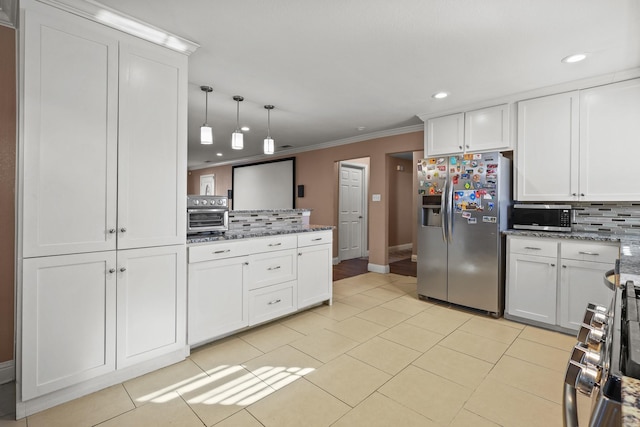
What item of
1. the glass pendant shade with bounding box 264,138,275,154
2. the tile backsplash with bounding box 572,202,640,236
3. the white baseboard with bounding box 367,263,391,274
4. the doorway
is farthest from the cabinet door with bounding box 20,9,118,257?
the doorway

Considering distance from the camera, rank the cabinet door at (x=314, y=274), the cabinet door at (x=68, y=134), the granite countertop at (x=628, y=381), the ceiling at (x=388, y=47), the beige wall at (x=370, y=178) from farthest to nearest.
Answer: the beige wall at (x=370, y=178), the cabinet door at (x=314, y=274), the ceiling at (x=388, y=47), the cabinet door at (x=68, y=134), the granite countertop at (x=628, y=381)

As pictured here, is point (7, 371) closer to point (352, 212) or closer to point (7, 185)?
point (7, 185)

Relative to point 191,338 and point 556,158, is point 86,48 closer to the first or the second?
point 191,338

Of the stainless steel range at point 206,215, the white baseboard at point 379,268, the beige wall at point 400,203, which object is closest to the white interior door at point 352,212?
the beige wall at point 400,203

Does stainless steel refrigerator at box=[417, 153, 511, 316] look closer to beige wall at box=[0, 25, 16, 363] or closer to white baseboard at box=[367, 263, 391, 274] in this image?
white baseboard at box=[367, 263, 391, 274]

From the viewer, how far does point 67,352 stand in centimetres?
184

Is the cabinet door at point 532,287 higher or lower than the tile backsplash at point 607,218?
lower

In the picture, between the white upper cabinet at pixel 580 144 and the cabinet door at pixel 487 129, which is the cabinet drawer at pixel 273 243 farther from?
the white upper cabinet at pixel 580 144

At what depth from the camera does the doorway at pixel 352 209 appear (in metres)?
6.36

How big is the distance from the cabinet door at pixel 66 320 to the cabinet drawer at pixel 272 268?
3.60 feet

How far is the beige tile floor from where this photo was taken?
1.73m

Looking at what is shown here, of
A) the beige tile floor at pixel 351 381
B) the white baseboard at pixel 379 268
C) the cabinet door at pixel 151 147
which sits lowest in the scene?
the beige tile floor at pixel 351 381

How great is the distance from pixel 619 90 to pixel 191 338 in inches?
167

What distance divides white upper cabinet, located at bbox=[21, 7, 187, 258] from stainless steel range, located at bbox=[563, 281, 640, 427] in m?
2.28
